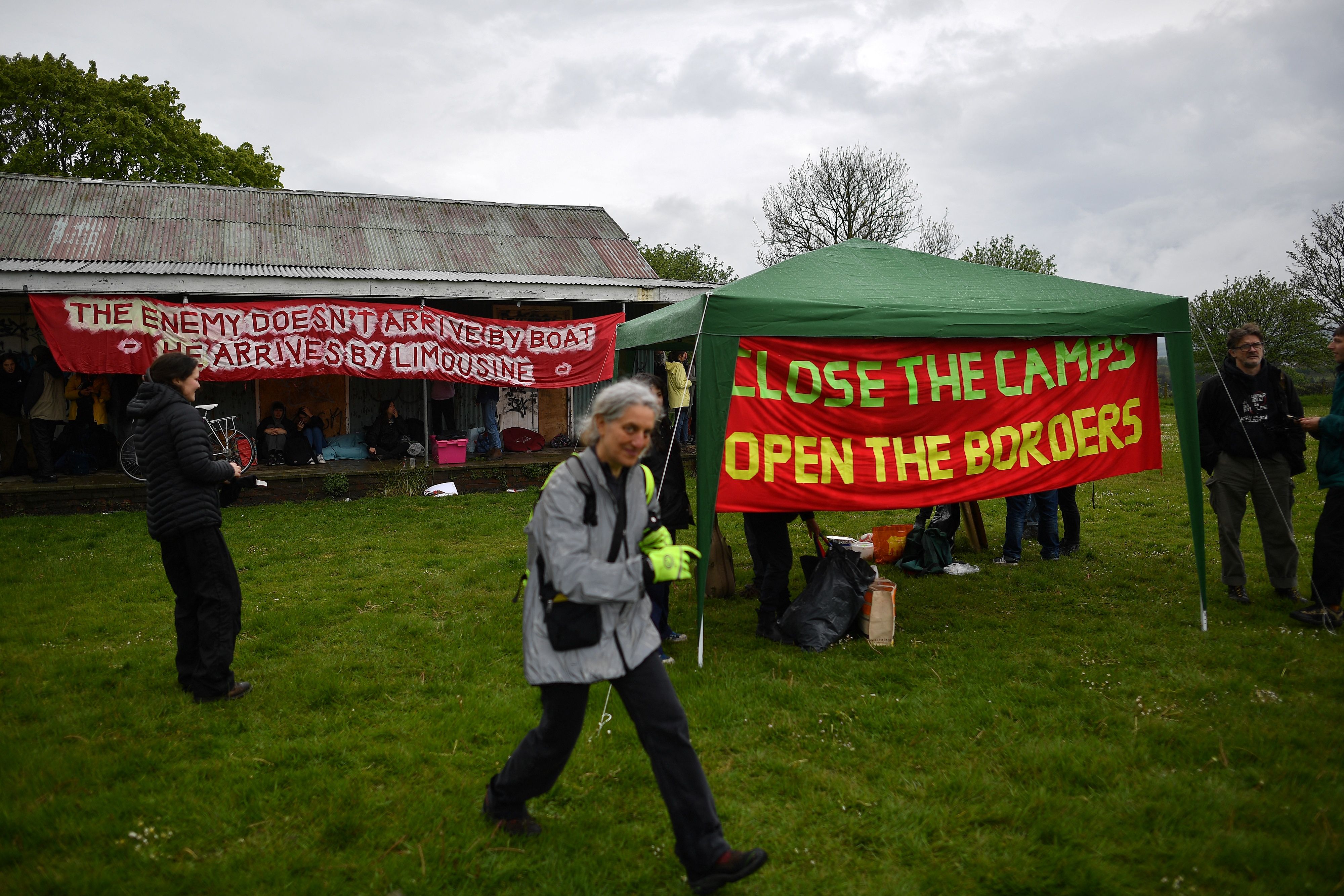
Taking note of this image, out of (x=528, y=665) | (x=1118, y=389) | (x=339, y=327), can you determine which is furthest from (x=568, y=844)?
(x=339, y=327)

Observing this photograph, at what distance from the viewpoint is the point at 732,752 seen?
3.88 m

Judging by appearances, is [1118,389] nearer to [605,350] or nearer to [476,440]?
[605,350]

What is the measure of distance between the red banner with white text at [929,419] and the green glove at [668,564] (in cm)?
208

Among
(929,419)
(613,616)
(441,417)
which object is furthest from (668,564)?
(441,417)

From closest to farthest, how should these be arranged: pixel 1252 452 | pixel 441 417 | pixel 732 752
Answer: pixel 732 752 < pixel 1252 452 < pixel 441 417

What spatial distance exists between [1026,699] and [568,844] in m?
2.69

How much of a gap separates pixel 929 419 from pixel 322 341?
30.7 ft

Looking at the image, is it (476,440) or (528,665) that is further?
(476,440)

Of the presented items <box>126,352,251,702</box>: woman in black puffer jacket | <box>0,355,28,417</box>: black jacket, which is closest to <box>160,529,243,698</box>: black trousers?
<box>126,352,251,702</box>: woman in black puffer jacket

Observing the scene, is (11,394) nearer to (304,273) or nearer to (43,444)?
(43,444)

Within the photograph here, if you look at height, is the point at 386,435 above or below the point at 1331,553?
above

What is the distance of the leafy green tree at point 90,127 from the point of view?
22484mm

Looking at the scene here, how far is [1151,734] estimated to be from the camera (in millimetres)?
3898

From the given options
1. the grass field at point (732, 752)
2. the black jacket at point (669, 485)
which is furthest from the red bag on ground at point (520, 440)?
the black jacket at point (669, 485)
